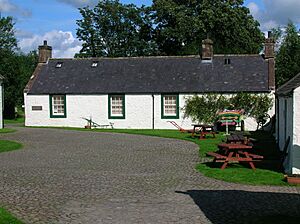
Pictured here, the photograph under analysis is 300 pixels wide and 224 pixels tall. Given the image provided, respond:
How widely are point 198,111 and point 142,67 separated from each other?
670cm

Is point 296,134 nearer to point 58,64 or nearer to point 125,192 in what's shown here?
point 125,192

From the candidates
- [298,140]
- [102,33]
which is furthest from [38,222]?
[102,33]

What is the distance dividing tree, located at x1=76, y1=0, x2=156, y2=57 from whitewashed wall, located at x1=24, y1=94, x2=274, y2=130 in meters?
26.8

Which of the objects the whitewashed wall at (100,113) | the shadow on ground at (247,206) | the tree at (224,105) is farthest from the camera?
the whitewashed wall at (100,113)

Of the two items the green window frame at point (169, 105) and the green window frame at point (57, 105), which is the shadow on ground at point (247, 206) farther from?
the green window frame at point (57, 105)

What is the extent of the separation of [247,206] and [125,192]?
3137 mm

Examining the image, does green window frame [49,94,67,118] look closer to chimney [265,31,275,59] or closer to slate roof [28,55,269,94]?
slate roof [28,55,269,94]

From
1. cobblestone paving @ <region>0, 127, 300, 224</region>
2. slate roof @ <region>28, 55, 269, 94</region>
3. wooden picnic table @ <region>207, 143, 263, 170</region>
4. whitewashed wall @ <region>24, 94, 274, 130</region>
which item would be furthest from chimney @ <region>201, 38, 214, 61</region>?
wooden picnic table @ <region>207, 143, 263, 170</region>

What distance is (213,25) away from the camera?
51188mm

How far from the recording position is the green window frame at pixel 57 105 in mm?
35647

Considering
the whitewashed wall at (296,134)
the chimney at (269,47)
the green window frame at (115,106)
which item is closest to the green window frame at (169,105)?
the green window frame at (115,106)

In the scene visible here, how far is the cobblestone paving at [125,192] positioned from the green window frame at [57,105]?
17.0 metres

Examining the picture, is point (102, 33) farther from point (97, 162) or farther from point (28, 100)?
point (97, 162)

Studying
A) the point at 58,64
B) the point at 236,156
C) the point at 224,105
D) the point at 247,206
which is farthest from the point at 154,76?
the point at 247,206
